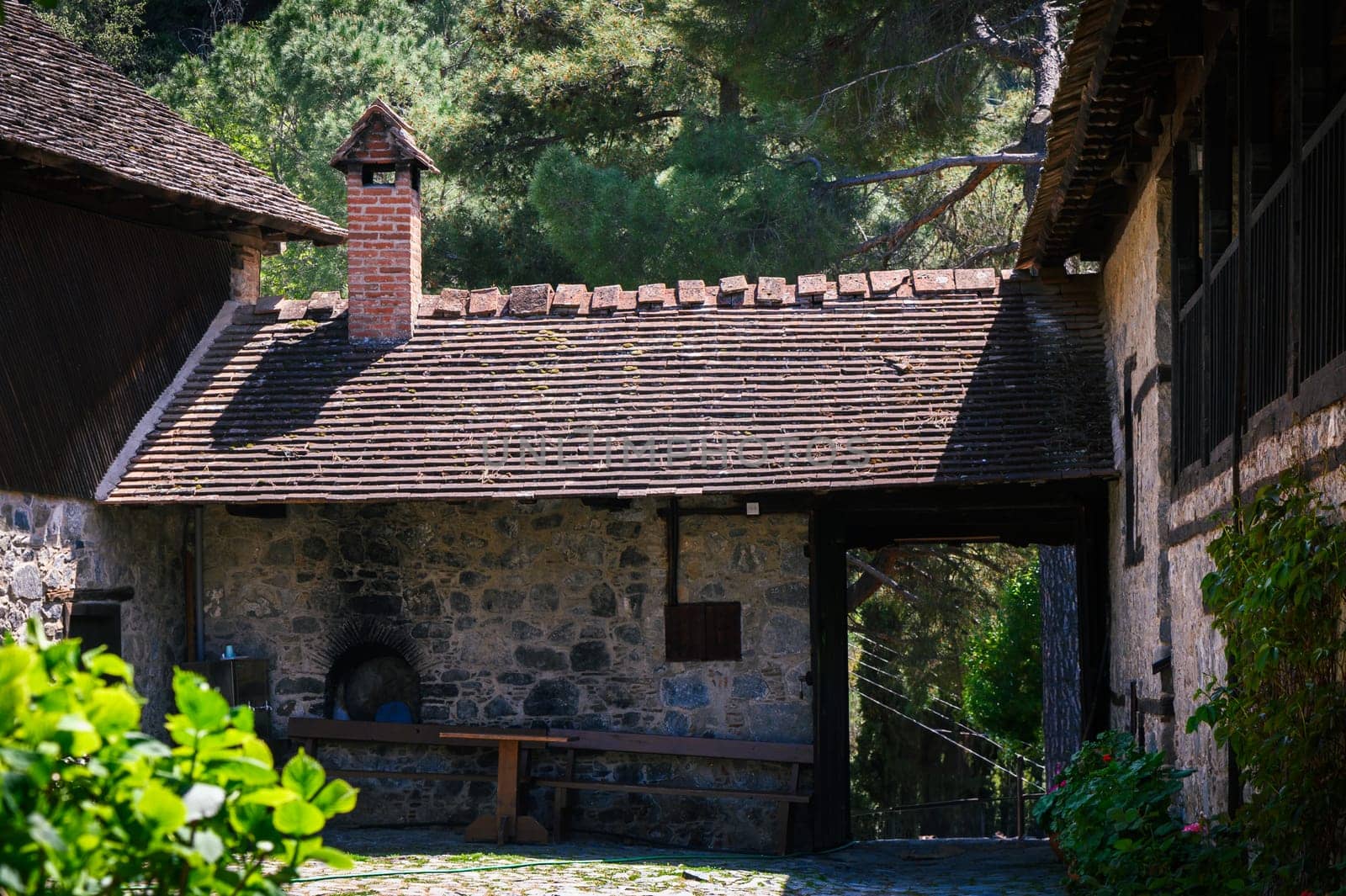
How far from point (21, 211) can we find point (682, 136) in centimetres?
900

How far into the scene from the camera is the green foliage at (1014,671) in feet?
57.8

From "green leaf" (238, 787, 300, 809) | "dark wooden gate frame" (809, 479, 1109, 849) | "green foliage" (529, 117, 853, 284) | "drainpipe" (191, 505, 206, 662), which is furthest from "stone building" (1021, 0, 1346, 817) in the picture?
"drainpipe" (191, 505, 206, 662)

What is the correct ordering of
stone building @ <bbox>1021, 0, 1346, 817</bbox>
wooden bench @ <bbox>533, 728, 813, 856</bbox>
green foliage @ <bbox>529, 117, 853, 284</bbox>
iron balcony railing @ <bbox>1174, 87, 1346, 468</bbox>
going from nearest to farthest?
iron balcony railing @ <bbox>1174, 87, 1346, 468</bbox>
stone building @ <bbox>1021, 0, 1346, 817</bbox>
wooden bench @ <bbox>533, 728, 813, 856</bbox>
green foliage @ <bbox>529, 117, 853, 284</bbox>

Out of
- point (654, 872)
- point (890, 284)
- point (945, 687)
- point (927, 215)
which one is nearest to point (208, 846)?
point (654, 872)

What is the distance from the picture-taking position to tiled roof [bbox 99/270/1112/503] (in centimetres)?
1079

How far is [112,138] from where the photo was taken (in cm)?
1087

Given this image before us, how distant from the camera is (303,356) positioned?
1230cm

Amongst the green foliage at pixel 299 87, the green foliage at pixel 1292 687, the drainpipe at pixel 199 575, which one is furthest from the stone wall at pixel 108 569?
the green foliage at pixel 299 87

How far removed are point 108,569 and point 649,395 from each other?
13.1ft

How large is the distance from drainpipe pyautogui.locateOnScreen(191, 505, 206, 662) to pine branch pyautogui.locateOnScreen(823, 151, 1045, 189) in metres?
7.72

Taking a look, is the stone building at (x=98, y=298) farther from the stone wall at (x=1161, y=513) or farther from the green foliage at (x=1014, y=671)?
the green foliage at (x=1014, y=671)

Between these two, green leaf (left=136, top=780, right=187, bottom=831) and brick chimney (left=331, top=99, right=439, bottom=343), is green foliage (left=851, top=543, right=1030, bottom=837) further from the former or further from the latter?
green leaf (left=136, top=780, right=187, bottom=831)

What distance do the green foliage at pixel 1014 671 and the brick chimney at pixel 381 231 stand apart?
8312mm

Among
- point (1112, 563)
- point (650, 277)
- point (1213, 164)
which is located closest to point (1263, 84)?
point (1213, 164)
